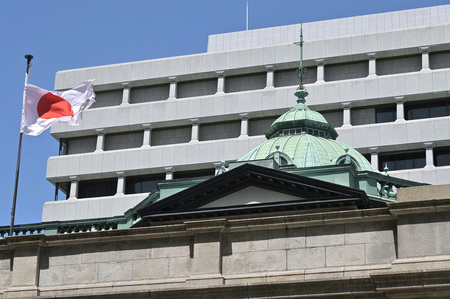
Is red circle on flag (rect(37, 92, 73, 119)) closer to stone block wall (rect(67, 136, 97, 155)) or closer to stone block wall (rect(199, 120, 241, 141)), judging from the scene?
stone block wall (rect(199, 120, 241, 141))

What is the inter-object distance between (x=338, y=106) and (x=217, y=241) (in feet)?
164

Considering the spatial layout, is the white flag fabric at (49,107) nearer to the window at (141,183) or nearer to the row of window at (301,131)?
the row of window at (301,131)

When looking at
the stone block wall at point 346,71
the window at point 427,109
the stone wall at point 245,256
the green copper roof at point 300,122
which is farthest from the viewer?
the stone block wall at point 346,71

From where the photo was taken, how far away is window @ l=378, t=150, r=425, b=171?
74.9 m

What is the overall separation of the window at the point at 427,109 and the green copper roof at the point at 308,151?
876 inches

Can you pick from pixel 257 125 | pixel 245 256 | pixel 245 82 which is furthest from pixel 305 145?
pixel 245 82

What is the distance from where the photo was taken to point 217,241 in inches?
1110

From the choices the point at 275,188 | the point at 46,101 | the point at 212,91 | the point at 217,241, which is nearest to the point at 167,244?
the point at 217,241

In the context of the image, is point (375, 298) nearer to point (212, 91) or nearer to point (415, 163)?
point (415, 163)

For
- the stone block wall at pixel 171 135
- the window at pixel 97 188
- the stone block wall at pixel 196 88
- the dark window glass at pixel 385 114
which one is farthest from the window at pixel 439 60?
the window at pixel 97 188

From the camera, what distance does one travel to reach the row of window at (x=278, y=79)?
77.3m

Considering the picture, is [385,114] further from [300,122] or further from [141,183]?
[300,122]

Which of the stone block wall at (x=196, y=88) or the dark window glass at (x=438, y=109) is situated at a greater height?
the stone block wall at (x=196, y=88)

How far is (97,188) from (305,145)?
3337 centimetres
